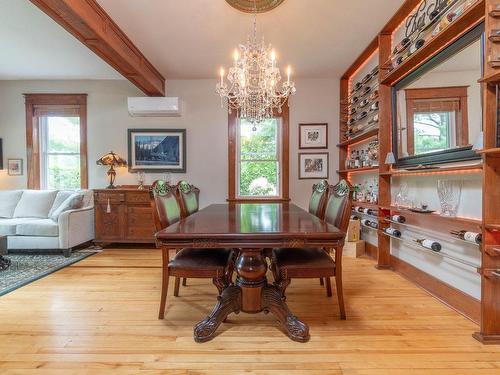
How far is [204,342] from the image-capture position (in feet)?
5.55

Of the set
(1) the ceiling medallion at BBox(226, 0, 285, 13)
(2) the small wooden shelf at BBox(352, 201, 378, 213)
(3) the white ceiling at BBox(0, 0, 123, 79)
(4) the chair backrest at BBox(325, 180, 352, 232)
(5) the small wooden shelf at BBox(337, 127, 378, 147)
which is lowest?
(2) the small wooden shelf at BBox(352, 201, 378, 213)

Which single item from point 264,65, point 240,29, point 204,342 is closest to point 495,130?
point 264,65

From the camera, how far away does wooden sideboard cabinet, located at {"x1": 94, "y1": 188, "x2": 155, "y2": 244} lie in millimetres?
3971

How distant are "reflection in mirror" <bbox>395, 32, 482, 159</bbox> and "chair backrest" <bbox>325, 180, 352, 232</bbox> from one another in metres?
0.86

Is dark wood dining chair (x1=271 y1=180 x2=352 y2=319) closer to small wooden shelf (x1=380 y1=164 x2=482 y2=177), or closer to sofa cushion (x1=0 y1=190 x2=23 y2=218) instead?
small wooden shelf (x1=380 y1=164 x2=482 y2=177)

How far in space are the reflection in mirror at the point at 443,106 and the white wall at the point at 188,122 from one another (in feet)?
5.60

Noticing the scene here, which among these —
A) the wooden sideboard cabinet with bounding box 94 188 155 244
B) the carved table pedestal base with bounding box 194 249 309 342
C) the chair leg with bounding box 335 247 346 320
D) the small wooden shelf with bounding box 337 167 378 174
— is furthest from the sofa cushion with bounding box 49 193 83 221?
the small wooden shelf with bounding box 337 167 378 174

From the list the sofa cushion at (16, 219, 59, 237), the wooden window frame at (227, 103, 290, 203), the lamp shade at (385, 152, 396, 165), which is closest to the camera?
the lamp shade at (385, 152, 396, 165)

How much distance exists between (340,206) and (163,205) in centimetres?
129

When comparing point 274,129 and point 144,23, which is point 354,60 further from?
point 144,23

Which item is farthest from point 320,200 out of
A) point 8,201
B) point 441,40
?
point 8,201

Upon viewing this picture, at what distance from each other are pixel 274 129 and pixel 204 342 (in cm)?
337

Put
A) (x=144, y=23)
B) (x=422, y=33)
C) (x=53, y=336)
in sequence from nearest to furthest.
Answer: (x=53, y=336) < (x=422, y=33) < (x=144, y=23)

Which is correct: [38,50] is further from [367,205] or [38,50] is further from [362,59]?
[367,205]
